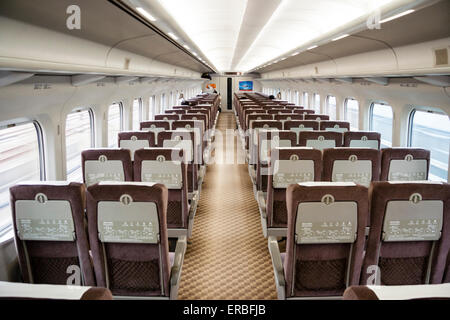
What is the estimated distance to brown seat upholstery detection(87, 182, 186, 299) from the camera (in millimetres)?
2637

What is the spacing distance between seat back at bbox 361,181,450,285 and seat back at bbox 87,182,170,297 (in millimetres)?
1460

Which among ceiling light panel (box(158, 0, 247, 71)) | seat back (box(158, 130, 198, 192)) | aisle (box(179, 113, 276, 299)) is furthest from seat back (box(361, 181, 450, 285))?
seat back (box(158, 130, 198, 192))

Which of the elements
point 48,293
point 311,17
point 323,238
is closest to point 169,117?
point 311,17

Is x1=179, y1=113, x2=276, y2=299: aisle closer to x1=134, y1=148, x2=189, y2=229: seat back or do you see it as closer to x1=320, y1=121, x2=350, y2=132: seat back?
x1=134, y1=148, x2=189, y2=229: seat back

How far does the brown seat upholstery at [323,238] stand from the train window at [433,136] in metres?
4.45

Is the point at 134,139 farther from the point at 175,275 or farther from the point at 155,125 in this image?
the point at 175,275

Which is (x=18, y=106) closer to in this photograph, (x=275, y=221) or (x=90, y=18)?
(x=90, y=18)

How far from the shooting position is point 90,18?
150 inches

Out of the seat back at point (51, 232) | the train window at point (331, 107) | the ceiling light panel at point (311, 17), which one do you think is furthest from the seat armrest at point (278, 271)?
the train window at point (331, 107)

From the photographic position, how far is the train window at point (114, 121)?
30.0 ft

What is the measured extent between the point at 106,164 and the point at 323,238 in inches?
99.9

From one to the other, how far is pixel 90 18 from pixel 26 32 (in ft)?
2.26

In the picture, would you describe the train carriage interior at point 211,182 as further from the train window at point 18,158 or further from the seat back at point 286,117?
the seat back at point 286,117
